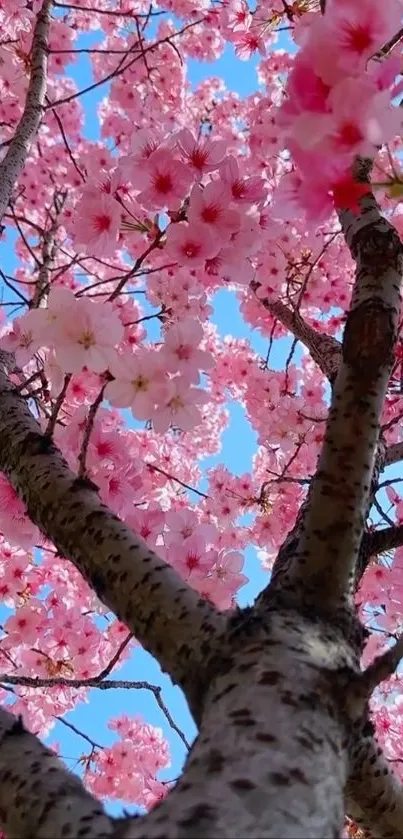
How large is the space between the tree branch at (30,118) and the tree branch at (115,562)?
1.37 metres

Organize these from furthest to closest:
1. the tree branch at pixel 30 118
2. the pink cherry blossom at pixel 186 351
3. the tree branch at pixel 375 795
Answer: the tree branch at pixel 30 118
the pink cherry blossom at pixel 186 351
the tree branch at pixel 375 795

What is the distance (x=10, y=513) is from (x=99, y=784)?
3.71 metres

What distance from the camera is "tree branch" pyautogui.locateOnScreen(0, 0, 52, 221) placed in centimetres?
295

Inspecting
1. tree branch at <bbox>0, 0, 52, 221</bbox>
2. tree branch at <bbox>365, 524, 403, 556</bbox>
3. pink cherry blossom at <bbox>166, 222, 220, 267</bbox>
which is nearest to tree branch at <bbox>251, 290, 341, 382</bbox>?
pink cherry blossom at <bbox>166, 222, 220, 267</bbox>

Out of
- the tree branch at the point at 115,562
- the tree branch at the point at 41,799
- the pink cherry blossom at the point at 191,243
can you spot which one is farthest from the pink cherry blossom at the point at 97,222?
the tree branch at the point at 41,799

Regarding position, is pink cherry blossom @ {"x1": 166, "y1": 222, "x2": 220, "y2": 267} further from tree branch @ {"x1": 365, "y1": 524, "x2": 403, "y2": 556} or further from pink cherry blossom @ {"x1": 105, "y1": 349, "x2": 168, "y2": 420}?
tree branch @ {"x1": 365, "y1": 524, "x2": 403, "y2": 556}

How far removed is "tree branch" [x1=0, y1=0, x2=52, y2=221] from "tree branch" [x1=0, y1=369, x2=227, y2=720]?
1371mm

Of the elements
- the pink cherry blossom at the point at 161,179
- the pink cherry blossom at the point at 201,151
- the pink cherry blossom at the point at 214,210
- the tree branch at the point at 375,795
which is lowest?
the tree branch at the point at 375,795

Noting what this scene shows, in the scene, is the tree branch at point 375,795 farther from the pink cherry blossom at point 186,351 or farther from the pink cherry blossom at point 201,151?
the pink cherry blossom at point 201,151

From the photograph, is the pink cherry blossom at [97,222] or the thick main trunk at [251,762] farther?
the pink cherry blossom at [97,222]

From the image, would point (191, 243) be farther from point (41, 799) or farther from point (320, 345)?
point (41, 799)

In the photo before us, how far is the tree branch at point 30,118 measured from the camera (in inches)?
116

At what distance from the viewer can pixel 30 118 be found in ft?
10.9

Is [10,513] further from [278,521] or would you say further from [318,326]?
[318,326]
